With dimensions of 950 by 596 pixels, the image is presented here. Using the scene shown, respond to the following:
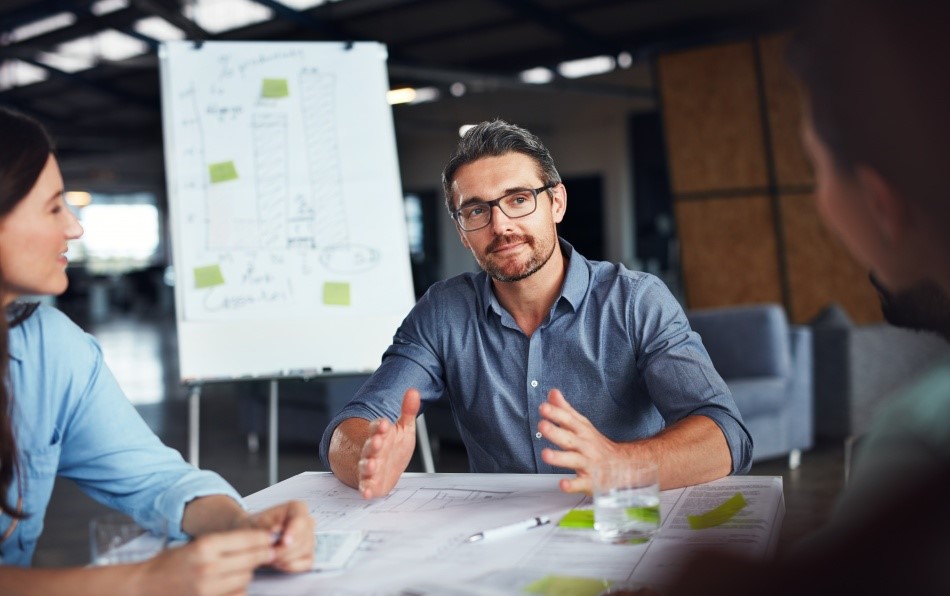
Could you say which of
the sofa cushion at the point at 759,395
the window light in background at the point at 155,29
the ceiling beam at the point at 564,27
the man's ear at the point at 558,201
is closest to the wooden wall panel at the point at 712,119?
the sofa cushion at the point at 759,395

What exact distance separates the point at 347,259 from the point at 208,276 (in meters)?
0.47

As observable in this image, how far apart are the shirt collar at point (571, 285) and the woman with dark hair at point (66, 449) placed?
0.81 meters

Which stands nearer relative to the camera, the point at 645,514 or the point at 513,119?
the point at 645,514

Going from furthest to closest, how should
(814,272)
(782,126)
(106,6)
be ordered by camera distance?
(106,6), (782,126), (814,272)

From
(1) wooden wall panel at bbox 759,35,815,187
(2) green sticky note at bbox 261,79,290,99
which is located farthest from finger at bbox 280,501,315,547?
(1) wooden wall panel at bbox 759,35,815,187

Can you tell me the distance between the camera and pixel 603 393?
6.86ft

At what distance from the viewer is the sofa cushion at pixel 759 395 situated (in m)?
4.94

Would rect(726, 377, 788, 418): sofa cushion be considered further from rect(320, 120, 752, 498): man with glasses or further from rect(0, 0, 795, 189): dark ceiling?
rect(0, 0, 795, 189): dark ceiling

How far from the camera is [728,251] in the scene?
7863mm

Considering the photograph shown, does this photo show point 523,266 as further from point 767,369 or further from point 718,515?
point 767,369

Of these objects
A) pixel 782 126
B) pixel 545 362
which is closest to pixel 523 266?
pixel 545 362

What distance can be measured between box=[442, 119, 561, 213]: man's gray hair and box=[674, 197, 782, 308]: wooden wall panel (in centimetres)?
591

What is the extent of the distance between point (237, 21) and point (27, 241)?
37.7 ft

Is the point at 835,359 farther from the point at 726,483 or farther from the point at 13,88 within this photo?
the point at 13,88
